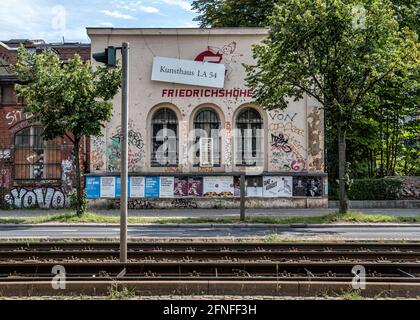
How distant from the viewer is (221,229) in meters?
17.2

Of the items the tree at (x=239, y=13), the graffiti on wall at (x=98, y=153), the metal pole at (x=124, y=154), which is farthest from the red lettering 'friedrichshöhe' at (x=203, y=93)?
the metal pole at (x=124, y=154)

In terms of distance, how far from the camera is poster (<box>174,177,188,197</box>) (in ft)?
78.9

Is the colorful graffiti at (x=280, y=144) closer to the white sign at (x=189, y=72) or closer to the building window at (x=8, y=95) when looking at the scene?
the white sign at (x=189, y=72)

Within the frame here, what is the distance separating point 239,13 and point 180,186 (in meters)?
13.3

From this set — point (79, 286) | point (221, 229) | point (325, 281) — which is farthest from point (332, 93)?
point (79, 286)

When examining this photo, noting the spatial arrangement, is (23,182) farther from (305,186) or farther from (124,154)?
(124,154)

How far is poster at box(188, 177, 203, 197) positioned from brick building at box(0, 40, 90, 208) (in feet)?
17.9

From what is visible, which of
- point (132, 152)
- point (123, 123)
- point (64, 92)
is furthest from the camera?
point (132, 152)

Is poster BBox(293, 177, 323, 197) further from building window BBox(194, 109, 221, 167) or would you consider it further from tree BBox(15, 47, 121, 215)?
tree BBox(15, 47, 121, 215)

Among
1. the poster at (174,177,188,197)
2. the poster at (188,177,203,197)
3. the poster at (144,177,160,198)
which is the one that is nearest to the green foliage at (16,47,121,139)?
the poster at (144,177,160,198)

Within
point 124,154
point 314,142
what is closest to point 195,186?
point 314,142

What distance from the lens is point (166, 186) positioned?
78.8 feet
